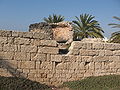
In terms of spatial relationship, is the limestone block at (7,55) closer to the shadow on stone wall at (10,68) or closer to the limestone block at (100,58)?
the shadow on stone wall at (10,68)

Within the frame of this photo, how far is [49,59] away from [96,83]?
209cm

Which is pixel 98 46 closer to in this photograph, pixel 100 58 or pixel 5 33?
pixel 100 58

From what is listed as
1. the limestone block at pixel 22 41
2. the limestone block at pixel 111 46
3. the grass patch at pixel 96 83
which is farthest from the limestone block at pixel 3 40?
the limestone block at pixel 111 46

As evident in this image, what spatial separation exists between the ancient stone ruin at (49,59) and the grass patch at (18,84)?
1.22 feet

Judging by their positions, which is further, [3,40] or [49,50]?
[49,50]

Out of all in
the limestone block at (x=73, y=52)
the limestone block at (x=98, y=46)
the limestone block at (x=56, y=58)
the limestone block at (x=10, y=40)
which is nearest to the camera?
the limestone block at (x=10, y=40)

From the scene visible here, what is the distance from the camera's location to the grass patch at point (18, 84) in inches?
286

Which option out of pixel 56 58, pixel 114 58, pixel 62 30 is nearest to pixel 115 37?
pixel 62 30

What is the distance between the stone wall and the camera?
8.09 metres

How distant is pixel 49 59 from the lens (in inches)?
340

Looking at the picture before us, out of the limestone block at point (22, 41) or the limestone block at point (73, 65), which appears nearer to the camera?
the limestone block at point (22, 41)

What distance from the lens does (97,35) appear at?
26.6m

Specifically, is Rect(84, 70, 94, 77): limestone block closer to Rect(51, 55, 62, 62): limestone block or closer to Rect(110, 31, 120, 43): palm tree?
Rect(51, 55, 62, 62): limestone block

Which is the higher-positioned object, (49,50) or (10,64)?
(49,50)
